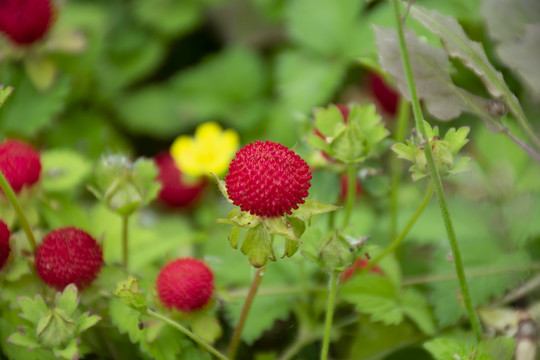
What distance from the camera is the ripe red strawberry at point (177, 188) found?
1.57 m

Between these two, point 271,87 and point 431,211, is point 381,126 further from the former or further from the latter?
point 271,87

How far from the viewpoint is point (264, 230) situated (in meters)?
0.72

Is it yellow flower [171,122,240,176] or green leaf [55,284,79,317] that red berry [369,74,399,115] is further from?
green leaf [55,284,79,317]

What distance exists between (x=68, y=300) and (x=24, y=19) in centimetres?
82

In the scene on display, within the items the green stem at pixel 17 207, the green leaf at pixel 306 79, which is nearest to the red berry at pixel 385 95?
the green leaf at pixel 306 79

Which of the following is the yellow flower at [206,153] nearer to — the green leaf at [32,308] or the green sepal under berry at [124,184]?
the green sepal under berry at [124,184]

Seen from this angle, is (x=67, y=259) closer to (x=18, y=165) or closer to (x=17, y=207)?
(x=17, y=207)

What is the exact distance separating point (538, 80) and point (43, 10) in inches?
40.8

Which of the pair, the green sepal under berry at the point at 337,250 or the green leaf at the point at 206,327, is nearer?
the green sepal under berry at the point at 337,250

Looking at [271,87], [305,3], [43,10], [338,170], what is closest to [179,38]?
[271,87]

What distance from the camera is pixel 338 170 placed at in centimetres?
95

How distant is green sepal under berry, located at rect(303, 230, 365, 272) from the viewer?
0.74 metres

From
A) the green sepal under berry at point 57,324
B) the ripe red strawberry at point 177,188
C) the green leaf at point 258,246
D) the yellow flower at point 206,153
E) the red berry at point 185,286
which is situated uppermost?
the green leaf at point 258,246

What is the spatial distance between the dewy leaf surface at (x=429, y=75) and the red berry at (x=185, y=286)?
0.37 metres
